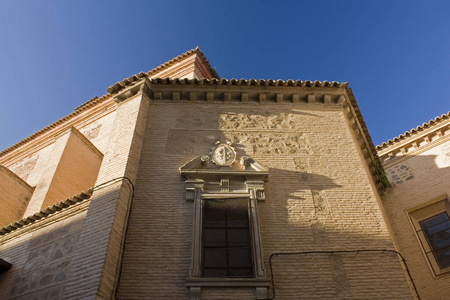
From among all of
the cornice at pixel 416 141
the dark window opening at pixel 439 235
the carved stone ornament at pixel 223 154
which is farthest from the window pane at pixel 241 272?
the cornice at pixel 416 141

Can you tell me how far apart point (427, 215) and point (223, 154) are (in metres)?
6.09

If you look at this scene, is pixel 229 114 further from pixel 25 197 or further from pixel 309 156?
pixel 25 197

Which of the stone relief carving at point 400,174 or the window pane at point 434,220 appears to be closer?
the window pane at point 434,220

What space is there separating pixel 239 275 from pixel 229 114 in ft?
11.8

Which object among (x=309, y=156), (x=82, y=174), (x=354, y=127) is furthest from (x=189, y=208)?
(x=82, y=174)

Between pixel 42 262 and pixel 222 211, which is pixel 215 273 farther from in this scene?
pixel 42 262

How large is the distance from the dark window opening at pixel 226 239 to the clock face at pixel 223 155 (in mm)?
807

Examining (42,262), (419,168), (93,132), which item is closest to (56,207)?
(42,262)

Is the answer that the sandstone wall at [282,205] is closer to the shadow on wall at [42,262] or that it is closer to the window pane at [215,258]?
the window pane at [215,258]

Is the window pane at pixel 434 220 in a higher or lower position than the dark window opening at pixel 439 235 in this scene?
higher

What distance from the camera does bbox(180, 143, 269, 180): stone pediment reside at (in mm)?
6605

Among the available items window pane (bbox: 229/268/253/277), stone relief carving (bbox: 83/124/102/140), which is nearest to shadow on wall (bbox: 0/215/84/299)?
window pane (bbox: 229/268/253/277)

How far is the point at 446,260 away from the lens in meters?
8.90

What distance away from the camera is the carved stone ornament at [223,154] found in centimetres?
690
